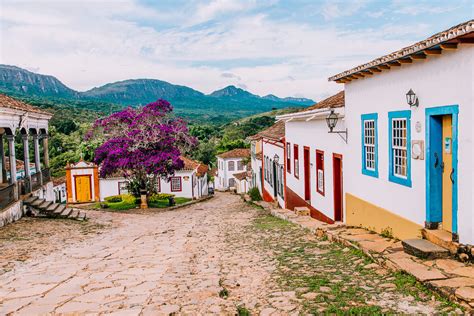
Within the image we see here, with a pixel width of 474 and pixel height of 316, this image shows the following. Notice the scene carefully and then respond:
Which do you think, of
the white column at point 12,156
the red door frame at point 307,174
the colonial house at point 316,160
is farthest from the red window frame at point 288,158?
the white column at point 12,156

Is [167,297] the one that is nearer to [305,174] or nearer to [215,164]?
[305,174]

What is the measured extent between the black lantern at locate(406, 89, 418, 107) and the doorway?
42 centimetres

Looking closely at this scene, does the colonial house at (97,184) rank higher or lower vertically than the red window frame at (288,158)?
lower

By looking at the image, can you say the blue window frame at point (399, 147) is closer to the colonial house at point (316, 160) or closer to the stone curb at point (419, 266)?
the stone curb at point (419, 266)

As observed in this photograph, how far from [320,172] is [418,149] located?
6.68m

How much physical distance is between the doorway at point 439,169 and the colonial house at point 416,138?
0.01 meters

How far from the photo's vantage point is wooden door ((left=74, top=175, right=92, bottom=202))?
3350 cm

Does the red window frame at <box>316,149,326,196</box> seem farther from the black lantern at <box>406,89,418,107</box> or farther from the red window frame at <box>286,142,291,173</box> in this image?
the black lantern at <box>406,89,418,107</box>

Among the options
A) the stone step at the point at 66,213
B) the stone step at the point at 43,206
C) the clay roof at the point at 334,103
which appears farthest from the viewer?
the stone step at the point at 66,213

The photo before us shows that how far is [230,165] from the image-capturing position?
56062mm

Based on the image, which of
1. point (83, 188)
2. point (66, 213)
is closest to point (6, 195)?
point (66, 213)

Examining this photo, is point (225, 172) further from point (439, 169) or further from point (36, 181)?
point (439, 169)

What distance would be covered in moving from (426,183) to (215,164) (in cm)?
6090

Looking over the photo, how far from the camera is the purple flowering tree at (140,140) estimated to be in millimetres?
25016
